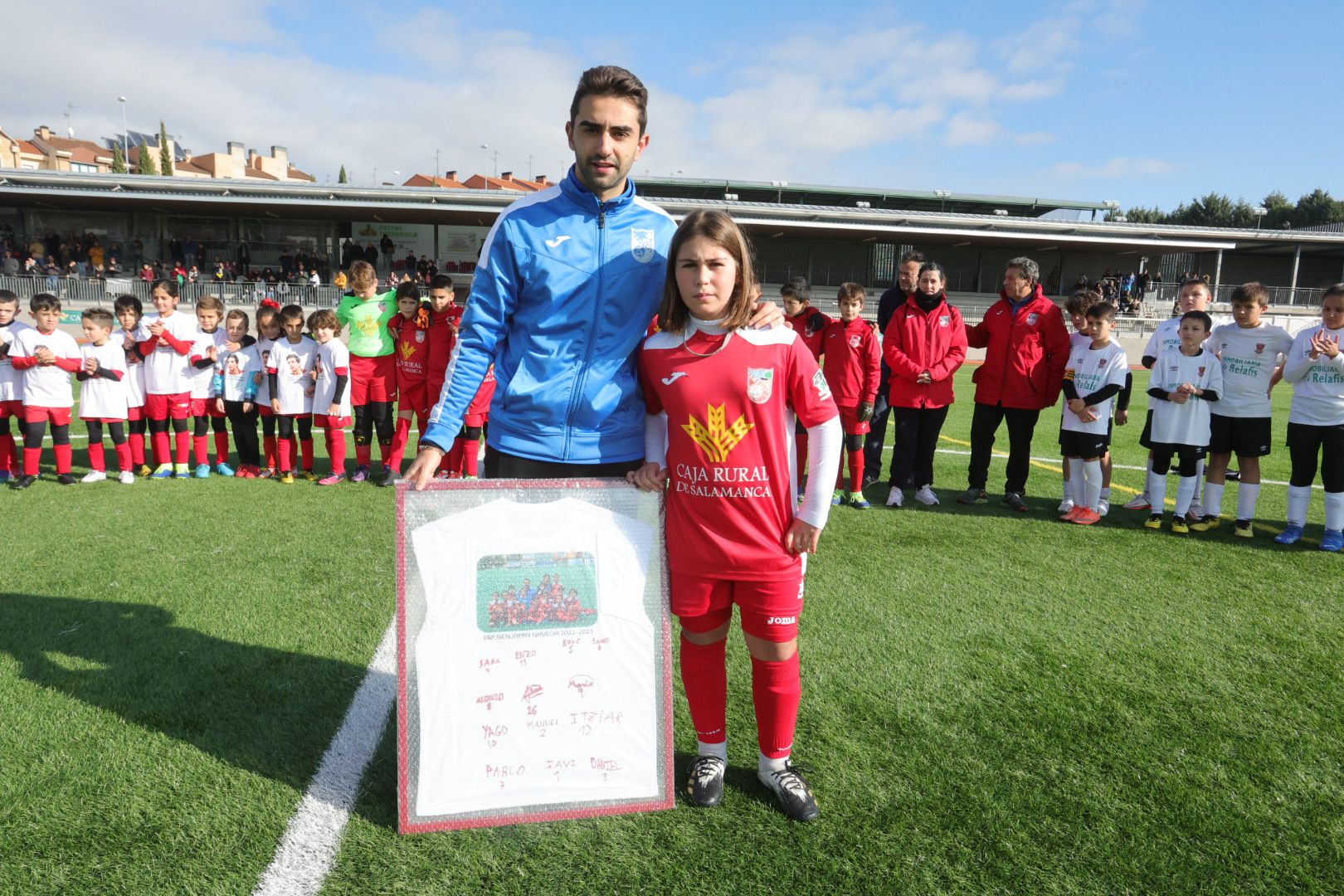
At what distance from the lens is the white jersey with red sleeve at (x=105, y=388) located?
6.77 m

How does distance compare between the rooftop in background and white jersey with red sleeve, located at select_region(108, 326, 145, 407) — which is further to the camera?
the rooftop in background

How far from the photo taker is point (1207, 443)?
593 centimetres

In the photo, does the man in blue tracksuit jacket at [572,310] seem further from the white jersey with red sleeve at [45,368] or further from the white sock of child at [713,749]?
the white jersey with red sleeve at [45,368]

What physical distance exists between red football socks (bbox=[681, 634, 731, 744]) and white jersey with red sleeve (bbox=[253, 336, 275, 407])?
6.17m

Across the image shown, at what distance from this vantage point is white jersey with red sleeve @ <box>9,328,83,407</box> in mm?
6574

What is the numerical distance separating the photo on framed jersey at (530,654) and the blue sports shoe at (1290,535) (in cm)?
545

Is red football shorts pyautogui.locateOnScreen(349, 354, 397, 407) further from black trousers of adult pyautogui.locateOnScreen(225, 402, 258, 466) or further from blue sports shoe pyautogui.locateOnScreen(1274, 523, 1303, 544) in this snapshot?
blue sports shoe pyautogui.locateOnScreen(1274, 523, 1303, 544)

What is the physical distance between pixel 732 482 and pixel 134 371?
7.07 meters

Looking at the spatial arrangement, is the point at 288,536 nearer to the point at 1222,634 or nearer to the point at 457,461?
the point at 457,461

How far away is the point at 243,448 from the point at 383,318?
1.84m

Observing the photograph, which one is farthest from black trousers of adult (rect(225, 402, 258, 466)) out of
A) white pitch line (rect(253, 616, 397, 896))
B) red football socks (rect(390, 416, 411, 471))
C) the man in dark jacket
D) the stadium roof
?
the stadium roof

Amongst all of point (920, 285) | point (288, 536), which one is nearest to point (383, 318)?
point (288, 536)

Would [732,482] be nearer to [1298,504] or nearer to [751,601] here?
[751,601]

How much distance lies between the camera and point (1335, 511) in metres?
5.43
